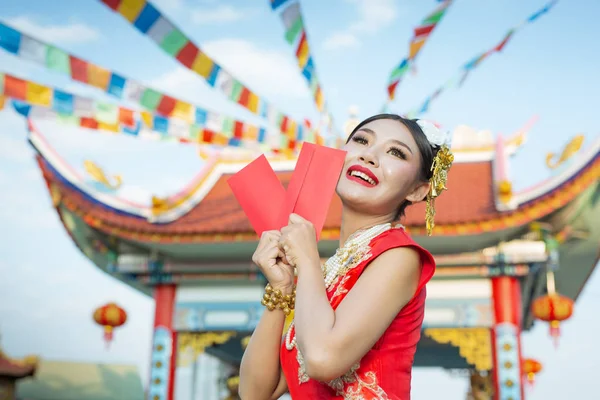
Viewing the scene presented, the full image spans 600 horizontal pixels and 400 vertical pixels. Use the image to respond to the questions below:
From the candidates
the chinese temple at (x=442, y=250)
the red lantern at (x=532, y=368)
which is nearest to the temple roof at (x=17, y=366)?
the chinese temple at (x=442, y=250)

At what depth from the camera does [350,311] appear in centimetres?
124

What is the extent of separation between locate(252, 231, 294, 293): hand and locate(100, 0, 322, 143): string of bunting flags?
6.76 ft

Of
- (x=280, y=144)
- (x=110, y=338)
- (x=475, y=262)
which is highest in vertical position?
(x=280, y=144)

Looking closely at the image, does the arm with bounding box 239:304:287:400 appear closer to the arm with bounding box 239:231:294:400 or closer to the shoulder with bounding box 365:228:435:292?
the arm with bounding box 239:231:294:400

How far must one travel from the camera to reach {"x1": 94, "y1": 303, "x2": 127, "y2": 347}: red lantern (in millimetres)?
6992

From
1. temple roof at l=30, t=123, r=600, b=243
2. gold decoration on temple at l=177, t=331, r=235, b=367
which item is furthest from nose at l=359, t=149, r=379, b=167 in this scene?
gold decoration on temple at l=177, t=331, r=235, b=367

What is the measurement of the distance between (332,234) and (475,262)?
4.98 ft

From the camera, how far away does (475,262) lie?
6359mm

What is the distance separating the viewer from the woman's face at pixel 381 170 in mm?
1524

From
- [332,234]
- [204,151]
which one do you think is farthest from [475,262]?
[204,151]

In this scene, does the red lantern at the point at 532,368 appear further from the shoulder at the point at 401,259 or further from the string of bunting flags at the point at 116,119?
the shoulder at the point at 401,259

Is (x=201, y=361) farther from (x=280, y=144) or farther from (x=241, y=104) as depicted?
(x=241, y=104)

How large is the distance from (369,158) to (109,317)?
6.09 metres

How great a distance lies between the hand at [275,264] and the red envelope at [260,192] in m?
0.09
